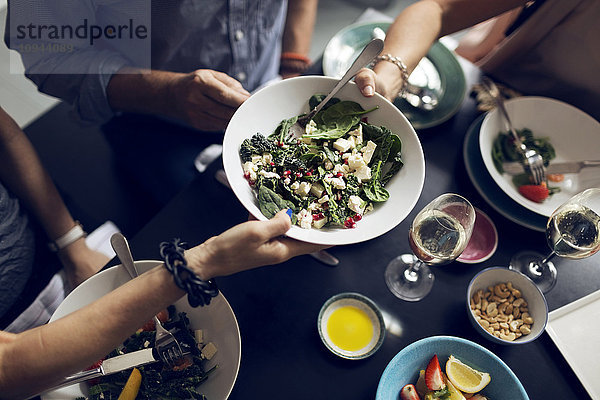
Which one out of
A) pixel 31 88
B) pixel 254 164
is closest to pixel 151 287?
pixel 254 164

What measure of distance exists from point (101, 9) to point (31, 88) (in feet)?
5.08

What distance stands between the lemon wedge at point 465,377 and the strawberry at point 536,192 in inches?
26.6

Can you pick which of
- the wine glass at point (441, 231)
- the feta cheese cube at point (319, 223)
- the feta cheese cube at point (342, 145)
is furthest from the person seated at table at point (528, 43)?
the feta cheese cube at point (319, 223)

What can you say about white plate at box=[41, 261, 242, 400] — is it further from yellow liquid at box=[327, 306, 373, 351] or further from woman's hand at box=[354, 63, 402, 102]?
woman's hand at box=[354, 63, 402, 102]

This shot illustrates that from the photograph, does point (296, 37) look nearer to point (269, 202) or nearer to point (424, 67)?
point (424, 67)

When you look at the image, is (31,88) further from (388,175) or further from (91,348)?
(388,175)

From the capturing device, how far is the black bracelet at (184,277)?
3.30ft

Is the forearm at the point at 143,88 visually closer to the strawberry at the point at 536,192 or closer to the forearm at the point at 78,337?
the forearm at the point at 78,337

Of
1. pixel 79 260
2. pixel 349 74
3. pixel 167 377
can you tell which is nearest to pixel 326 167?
pixel 349 74

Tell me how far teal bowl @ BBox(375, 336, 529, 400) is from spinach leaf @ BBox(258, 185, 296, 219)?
1.69 feet

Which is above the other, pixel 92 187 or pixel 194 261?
pixel 194 261

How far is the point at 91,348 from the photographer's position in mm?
992

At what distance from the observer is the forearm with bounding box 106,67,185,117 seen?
5.35 ft

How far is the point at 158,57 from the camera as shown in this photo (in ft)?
5.83
